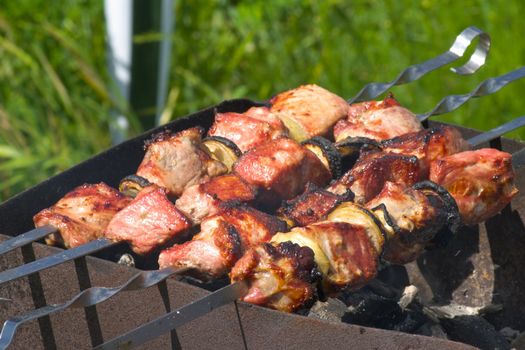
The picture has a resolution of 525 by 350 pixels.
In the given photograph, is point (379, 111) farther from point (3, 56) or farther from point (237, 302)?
point (3, 56)

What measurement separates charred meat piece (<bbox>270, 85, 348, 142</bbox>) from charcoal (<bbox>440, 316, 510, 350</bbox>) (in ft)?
2.34

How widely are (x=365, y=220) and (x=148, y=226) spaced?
551 millimetres

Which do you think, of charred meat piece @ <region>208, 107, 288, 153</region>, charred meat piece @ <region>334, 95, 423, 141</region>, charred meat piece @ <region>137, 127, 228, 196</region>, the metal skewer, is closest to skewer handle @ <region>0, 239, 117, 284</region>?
charred meat piece @ <region>137, 127, 228, 196</region>

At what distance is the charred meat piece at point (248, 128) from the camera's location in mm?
2775

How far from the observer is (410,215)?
2.39 metres

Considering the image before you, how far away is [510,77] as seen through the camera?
2.94 metres

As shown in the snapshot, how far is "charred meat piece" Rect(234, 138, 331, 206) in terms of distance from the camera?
2.53m

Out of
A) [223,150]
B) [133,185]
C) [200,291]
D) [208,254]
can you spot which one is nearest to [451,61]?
[223,150]

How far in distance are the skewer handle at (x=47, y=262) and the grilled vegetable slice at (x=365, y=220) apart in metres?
0.59

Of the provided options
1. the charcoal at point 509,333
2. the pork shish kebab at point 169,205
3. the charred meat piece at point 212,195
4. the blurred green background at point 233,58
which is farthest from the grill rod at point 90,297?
the blurred green background at point 233,58

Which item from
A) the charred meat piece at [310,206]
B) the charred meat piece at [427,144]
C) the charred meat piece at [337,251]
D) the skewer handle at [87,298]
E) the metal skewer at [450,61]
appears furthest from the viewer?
the metal skewer at [450,61]

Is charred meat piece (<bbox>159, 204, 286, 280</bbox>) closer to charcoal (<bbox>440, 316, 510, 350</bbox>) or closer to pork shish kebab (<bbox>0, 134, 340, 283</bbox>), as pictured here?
pork shish kebab (<bbox>0, 134, 340, 283</bbox>)

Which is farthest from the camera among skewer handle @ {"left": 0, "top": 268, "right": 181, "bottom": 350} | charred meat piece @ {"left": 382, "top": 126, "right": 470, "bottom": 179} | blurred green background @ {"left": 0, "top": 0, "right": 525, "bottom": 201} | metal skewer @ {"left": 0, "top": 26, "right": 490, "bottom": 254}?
blurred green background @ {"left": 0, "top": 0, "right": 525, "bottom": 201}

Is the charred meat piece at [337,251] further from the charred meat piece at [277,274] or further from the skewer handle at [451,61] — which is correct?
the skewer handle at [451,61]
